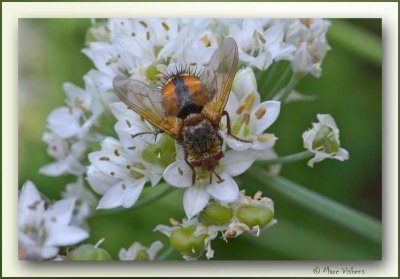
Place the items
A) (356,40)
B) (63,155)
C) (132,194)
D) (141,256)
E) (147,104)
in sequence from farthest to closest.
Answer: (356,40) < (63,155) < (141,256) < (132,194) < (147,104)

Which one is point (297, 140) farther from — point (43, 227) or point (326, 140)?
point (43, 227)

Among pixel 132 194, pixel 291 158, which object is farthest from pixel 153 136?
pixel 291 158

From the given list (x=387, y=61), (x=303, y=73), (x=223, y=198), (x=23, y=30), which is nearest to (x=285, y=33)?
(x=303, y=73)

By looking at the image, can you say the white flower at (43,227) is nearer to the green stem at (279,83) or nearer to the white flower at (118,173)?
the white flower at (118,173)

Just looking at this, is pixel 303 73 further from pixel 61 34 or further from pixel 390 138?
pixel 61 34

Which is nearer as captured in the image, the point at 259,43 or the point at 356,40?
the point at 259,43
